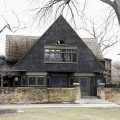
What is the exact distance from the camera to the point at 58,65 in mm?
43875

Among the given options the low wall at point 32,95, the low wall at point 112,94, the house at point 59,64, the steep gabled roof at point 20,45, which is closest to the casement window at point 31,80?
the house at point 59,64

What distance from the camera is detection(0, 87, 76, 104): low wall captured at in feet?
111

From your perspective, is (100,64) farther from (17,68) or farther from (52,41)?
(17,68)

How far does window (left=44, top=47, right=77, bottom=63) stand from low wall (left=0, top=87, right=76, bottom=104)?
9.11 meters

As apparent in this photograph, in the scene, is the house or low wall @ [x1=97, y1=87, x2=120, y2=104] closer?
low wall @ [x1=97, y1=87, x2=120, y2=104]

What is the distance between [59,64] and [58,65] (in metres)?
0.17

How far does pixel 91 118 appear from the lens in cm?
2028

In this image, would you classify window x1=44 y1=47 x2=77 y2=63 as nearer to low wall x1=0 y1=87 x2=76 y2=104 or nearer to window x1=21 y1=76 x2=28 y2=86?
window x1=21 y1=76 x2=28 y2=86

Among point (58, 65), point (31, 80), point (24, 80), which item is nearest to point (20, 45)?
point (24, 80)

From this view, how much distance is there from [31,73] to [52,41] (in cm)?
456

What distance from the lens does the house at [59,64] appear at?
4319 cm

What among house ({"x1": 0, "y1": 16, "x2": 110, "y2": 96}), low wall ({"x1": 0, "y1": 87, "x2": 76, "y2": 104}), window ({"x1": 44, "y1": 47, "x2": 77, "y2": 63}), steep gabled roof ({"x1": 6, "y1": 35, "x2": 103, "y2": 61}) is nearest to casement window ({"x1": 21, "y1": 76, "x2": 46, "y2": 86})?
house ({"x1": 0, "y1": 16, "x2": 110, "y2": 96})

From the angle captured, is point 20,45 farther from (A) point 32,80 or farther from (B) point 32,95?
(B) point 32,95

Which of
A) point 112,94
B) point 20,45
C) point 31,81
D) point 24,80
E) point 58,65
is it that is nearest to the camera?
point 112,94
